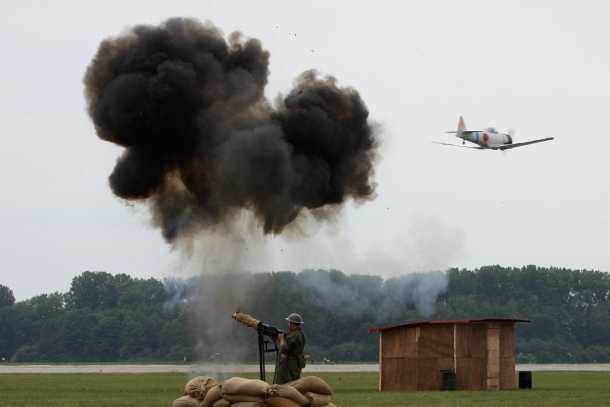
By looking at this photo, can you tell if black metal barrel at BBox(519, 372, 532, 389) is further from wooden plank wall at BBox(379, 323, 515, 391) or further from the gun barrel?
the gun barrel

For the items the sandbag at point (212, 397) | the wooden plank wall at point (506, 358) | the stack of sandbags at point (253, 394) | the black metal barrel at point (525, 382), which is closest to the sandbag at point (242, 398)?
the stack of sandbags at point (253, 394)

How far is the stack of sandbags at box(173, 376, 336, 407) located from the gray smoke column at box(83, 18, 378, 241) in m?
21.6

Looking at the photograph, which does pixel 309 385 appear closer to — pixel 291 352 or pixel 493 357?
pixel 291 352

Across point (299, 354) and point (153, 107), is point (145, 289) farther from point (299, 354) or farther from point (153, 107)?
point (299, 354)

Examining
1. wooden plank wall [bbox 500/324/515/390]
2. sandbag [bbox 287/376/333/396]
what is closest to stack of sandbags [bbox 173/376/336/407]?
sandbag [bbox 287/376/333/396]

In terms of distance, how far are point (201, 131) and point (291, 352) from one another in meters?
23.6

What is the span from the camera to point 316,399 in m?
24.4

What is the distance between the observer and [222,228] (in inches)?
1837

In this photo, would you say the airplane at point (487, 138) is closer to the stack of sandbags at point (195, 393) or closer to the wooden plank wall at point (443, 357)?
the wooden plank wall at point (443, 357)

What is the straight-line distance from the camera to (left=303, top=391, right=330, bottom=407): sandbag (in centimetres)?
2417

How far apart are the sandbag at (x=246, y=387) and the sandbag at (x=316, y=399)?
1.10 metres

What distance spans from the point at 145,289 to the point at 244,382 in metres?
123

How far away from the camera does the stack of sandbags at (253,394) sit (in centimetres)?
2342


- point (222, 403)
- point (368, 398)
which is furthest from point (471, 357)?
point (222, 403)
